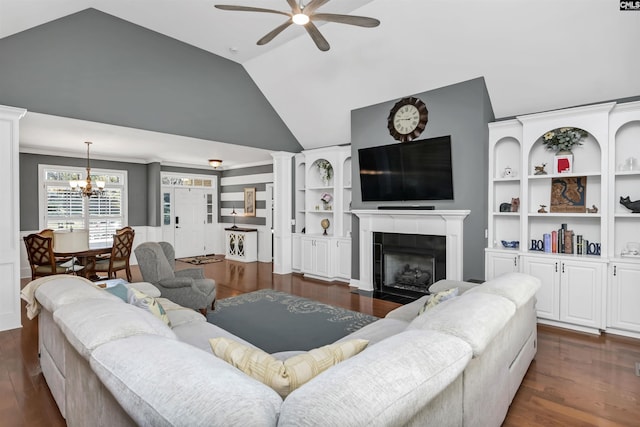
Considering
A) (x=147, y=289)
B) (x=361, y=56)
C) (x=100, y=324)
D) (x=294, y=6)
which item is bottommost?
(x=147, y=289)

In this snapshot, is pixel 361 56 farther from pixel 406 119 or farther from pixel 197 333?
pixel 197 333

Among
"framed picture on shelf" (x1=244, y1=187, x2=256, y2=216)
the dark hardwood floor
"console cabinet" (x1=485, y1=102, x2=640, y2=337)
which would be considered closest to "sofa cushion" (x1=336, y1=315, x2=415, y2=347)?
the dark hardwood floor

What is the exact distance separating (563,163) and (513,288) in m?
2.74

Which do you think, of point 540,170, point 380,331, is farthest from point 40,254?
point 540,170

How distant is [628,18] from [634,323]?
315 centimetres

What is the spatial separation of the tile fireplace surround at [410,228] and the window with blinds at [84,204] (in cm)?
604

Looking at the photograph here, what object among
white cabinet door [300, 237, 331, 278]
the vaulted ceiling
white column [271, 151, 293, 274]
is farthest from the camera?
white column [271, 151, 293, 274]

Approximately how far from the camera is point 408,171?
16.8 ft

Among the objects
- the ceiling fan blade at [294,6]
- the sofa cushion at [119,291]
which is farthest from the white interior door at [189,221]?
the ceiling fan blade at [294,6]

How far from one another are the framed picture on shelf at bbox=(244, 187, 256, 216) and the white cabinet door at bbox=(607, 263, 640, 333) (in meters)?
7.34

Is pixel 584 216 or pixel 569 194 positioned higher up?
pixel 569 194

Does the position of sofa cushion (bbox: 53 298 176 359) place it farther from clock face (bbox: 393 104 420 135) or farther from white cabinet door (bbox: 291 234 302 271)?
white cabinet door (bbox: 291 234 302 271)

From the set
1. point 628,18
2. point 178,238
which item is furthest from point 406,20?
point 178,238

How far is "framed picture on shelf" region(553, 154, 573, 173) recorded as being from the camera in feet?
13.6
